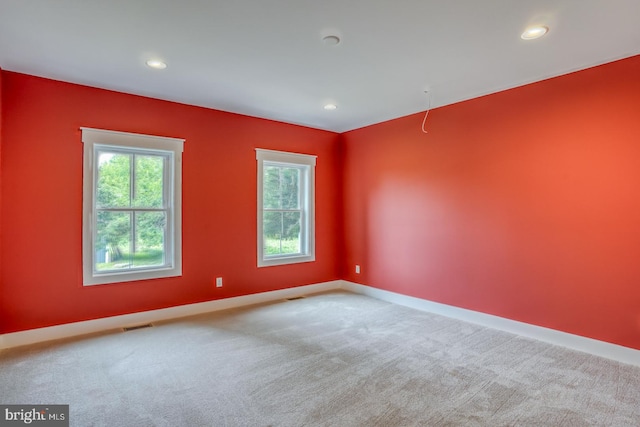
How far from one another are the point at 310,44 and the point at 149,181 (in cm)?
252

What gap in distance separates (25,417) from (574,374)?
12.6ft

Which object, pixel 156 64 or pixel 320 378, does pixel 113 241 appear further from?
pixel 320 378

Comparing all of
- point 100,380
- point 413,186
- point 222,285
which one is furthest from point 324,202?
point 100,380

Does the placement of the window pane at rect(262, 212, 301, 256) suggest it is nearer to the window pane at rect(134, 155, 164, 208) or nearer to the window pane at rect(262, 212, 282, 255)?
the window pane at rect(262, 212, 282, 255)

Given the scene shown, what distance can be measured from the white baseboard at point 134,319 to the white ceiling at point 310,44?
2.48m

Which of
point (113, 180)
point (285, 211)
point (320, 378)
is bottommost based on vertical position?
point (320, 378)

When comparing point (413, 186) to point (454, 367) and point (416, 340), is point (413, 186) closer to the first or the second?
point (416, 340)

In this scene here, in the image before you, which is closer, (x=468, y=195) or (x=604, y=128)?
(x=604, y=128)

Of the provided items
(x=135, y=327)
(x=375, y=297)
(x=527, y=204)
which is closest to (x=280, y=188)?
(x=375, y=297)

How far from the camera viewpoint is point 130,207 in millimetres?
3857

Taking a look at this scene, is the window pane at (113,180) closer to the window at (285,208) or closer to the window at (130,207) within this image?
the window at (130,207)

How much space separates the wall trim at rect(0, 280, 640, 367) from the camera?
3.02m

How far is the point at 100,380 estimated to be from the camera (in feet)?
8.32

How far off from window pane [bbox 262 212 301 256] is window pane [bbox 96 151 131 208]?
5.83ft
